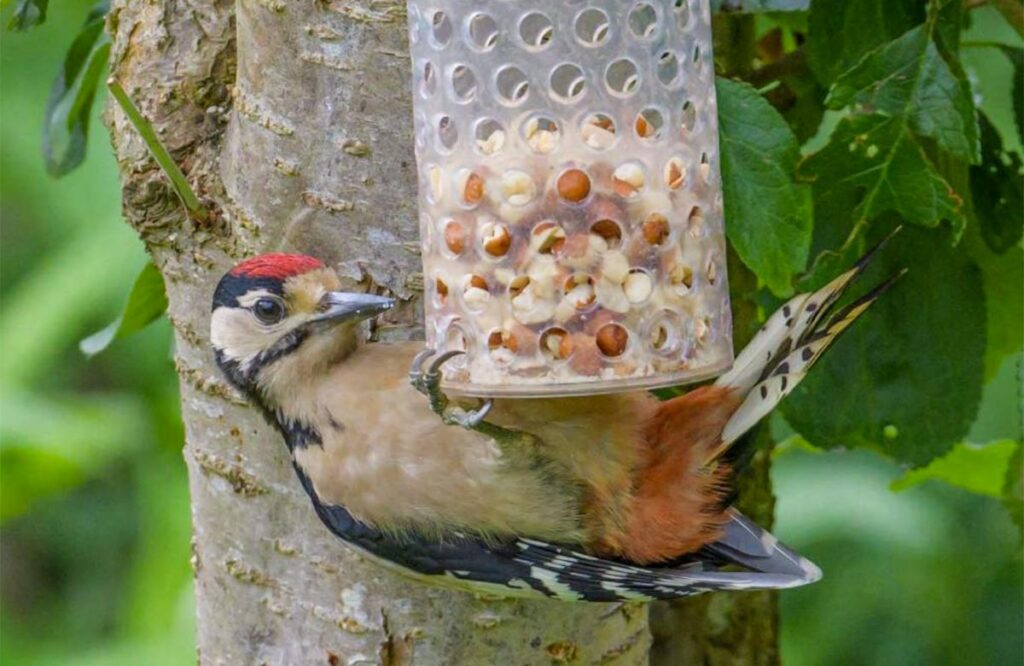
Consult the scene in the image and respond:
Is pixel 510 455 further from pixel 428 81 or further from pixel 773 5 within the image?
pixel 773 5

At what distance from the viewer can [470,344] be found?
6.73ft

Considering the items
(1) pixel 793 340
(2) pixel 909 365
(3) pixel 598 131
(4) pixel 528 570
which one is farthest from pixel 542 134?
(2) pixel 909 365

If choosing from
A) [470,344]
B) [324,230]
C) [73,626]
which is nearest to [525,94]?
[470,344]

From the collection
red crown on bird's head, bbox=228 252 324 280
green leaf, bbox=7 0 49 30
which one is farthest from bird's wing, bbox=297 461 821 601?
green leaf, bbox=7 0 49 30

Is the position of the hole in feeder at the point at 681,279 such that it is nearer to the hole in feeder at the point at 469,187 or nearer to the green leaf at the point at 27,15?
the hole in feeder at the point at 469,187

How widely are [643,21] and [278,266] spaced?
0.67 meters

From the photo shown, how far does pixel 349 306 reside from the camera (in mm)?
2275

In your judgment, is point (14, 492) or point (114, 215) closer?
Answer: point (14, 492)

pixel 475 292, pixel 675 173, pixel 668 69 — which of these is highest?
pixel 668 69

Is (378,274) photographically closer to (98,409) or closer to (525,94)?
(525,94)

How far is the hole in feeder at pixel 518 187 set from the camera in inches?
79.0

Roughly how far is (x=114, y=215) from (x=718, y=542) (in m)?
3.97

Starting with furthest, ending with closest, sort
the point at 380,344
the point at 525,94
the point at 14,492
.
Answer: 1. the point at 14,492
2. the point at 380,344
3. the point at 525,94

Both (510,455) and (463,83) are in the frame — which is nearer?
(463,83)
